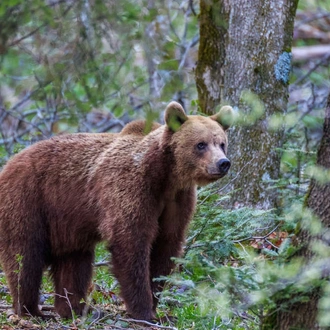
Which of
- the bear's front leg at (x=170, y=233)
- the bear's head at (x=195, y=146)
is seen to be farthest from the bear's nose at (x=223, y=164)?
the bear's front leg at (x=170, y=233)

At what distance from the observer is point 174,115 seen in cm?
693

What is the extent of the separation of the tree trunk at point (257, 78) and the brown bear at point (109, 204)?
4.43ft

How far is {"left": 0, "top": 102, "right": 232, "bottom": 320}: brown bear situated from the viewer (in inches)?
261

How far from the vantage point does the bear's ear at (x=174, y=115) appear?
681 centimetres

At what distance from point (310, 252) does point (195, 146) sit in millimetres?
2474

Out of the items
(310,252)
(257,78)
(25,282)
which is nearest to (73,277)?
(25,282)

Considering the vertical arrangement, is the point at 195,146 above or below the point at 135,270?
above

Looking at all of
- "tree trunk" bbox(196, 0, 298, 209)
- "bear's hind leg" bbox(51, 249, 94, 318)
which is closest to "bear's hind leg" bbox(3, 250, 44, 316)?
"bear's hind leg" bbox(51, 249, 94, 318)

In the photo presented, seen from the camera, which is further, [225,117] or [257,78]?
[257,78]

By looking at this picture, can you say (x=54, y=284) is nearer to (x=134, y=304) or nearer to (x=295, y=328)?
(x=134, y=304)

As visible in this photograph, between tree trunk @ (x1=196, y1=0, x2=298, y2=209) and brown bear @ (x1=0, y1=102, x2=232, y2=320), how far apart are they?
4.43 feet

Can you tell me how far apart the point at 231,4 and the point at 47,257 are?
3610mm

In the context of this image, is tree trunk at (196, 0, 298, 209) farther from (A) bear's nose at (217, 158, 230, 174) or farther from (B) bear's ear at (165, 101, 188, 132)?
(A) bear's nose at (217, 158, 230, 174)

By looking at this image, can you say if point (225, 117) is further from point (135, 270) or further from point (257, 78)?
point (135, 270)
